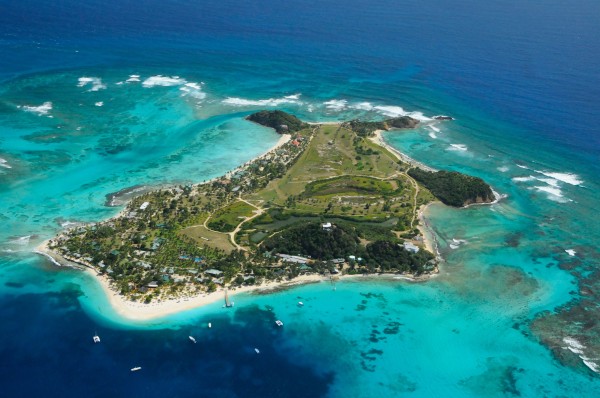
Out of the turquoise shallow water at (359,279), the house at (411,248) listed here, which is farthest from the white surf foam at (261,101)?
the house at (411,248)

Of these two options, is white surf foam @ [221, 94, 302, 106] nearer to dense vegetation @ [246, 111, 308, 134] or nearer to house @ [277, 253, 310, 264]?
dense vegetation @ [246, 111, 308, 134]

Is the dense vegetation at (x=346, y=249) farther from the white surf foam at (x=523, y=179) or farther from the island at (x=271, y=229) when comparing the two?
the white surf foam at (x=523, y=179)

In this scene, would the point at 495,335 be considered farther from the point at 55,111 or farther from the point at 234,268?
the point at 55,111

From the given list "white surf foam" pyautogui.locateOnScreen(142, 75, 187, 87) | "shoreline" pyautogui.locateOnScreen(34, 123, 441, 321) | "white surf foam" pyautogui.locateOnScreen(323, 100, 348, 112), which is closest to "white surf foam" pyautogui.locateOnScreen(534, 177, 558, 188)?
"shoreline" pyautogui.locateOnScreen(34, 123, 441, 321)

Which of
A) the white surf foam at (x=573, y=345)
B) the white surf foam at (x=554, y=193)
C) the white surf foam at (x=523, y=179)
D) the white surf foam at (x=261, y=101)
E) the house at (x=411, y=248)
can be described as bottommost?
the white surf foam at (x=573, y=345)

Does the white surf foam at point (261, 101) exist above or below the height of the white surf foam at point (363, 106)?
below

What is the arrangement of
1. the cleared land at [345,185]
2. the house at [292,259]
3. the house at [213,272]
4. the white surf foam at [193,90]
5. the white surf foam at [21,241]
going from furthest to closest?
the white surf foam at [193,90] → the cleared land at [345,185] → the white surf foam at [21,241] → the house at [292,259] → the house at [213,272]
